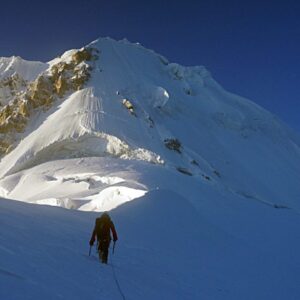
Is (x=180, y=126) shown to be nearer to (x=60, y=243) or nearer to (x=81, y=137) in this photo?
(x=81, y=137)

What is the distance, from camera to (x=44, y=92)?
64.2m

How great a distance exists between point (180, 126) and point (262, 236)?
123 ft

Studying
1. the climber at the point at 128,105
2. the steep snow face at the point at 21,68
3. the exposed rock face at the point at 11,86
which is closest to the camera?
the climber at the point at 128,105

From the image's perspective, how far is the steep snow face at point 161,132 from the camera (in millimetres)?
50344

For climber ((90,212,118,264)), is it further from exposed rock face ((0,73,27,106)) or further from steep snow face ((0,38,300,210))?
exposed rock face ((0,73,27,106))

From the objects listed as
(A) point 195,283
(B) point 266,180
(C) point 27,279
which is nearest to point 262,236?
(A) point 195,283

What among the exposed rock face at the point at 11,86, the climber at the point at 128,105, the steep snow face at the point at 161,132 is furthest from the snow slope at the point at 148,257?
the exposed rock face at the point at 11,86

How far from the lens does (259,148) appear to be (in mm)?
68875

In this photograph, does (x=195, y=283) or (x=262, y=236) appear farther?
(x=262, y=236)

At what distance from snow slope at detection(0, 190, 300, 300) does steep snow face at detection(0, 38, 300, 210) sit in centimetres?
1060

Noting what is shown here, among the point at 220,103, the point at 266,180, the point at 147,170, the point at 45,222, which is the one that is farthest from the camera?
the point at 220,103

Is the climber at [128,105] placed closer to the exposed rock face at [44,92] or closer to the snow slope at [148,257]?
the exposed rock face at [44,92]

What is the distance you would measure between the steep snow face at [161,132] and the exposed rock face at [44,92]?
959mm

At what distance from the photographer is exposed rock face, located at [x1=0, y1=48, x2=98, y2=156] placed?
→ 60075mm
